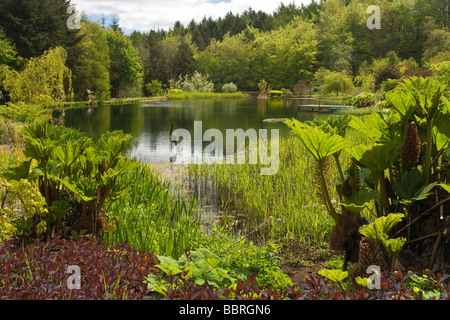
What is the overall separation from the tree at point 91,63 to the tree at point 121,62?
8.86 ft

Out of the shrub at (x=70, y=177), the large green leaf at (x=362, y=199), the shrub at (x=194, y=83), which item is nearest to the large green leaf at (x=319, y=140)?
the large green leaf at (x=362, y=199)

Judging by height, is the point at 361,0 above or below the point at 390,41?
above

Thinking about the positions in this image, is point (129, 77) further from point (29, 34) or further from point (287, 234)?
point (287, 234)

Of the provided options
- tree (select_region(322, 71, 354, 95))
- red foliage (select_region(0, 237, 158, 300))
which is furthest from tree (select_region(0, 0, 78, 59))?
red foliage (select_region(0, 237, 158, 300))

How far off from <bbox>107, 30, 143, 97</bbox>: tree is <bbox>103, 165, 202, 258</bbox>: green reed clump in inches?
1397

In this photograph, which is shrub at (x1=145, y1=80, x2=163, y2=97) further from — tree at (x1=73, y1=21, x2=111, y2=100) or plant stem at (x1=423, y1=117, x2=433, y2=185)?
plant stem at (x1=423, y1=117, x2=433, y2=185)

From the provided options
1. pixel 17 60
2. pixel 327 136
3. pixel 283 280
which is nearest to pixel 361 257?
pixel 283 280

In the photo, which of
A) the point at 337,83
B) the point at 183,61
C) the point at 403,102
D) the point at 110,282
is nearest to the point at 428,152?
the point at 403,102

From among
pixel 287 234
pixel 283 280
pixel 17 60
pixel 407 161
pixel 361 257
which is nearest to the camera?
pixel 361 257

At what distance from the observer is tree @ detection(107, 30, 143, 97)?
123ft

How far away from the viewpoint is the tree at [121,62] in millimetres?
37500

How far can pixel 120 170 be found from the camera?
294cm

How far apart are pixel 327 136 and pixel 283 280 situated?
0.94 metres

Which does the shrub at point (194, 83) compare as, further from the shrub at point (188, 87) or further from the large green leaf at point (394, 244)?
the large green leaf at point (394, 244)
